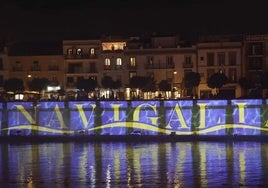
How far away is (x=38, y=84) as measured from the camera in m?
65.6

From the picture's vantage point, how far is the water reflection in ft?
70.9

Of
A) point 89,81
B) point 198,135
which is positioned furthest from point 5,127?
point 89,81

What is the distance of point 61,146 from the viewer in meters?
39.9

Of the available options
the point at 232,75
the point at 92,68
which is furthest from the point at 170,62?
the point at 92,68

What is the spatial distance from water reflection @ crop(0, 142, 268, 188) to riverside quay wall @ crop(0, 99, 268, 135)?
2.47m

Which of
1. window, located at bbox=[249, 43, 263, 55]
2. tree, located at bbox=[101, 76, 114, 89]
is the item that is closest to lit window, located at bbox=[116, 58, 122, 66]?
tree, located at bbox=[101, 76, 114, 89]

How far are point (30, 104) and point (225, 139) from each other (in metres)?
11.2

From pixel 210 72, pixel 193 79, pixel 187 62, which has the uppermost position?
pixel 187 62

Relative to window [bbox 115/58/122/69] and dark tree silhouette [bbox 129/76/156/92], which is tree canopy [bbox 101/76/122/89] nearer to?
dark tree silhouette [bbox 129/76/156/92]

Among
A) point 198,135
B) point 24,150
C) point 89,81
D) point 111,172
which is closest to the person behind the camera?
point 111,172

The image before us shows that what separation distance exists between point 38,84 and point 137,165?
39.7 m

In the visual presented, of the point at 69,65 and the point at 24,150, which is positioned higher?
the point at 69,65

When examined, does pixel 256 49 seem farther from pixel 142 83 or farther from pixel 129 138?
pixel 129 138

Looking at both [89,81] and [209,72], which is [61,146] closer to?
[89,81]
